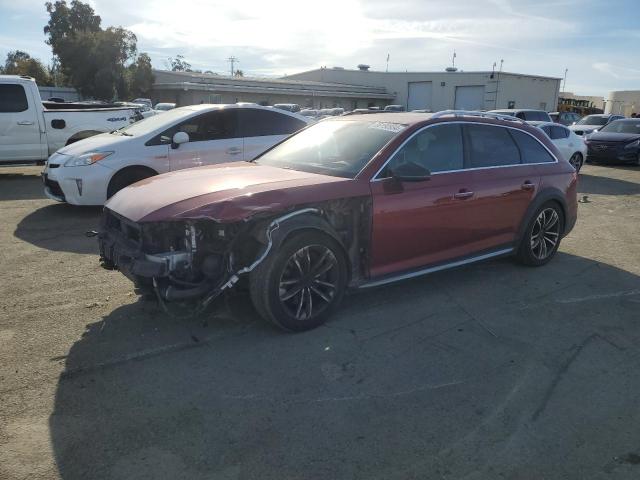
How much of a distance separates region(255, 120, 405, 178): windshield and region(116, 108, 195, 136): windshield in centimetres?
323

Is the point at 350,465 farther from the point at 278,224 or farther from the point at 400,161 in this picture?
the point at 400,161

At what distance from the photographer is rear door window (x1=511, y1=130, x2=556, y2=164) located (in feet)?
19.2

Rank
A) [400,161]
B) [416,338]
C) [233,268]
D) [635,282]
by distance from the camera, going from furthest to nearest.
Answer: [635,282]
[400,161]
[416,338]
[233,268]

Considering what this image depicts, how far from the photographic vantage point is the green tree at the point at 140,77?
45750 mm

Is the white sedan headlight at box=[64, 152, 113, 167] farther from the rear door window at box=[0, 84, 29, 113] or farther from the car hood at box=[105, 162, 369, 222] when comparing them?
the rear door window at box=[0, 84, 29, 113]

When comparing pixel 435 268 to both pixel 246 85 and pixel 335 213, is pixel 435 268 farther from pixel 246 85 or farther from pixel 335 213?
pixel 246 85

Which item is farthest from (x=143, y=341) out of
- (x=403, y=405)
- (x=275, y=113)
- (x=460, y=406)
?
(x=275, y=113)

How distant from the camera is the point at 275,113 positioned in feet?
29.9

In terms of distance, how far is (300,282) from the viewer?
412 cm

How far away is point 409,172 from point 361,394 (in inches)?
75.1

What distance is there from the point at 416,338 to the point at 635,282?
3076mm

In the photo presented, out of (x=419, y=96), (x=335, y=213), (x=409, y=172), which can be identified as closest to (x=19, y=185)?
(x=335, y=213)

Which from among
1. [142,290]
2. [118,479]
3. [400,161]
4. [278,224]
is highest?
[400,161]

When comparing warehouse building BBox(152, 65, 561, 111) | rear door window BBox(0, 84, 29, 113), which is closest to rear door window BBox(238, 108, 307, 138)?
rear door window BBox(0, 84, 29, 113)
